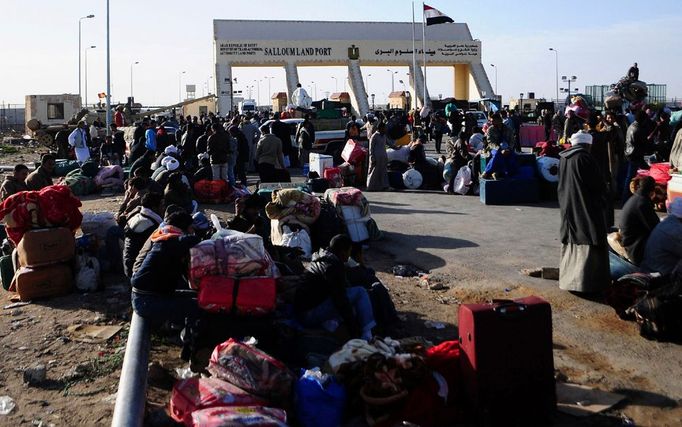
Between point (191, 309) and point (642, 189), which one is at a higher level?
point (642, 189)

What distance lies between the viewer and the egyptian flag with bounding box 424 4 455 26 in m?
39.9

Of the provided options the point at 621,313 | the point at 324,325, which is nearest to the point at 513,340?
the point at 324,325

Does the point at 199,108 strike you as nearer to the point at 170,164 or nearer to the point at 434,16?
the point at 434,16

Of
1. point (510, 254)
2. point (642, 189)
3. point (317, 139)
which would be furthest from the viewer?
point (317, 139)

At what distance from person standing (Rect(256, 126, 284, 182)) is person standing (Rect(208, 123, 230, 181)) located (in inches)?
45.9

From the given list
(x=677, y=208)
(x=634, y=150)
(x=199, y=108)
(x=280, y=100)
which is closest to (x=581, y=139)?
(x=677, y=208)

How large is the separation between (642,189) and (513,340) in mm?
3800

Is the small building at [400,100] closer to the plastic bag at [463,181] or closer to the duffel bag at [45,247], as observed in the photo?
the plastic bag at [463,181]

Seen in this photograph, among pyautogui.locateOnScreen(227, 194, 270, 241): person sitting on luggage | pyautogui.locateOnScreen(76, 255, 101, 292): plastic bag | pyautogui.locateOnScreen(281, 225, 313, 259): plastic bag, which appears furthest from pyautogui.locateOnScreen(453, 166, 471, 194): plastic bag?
pyautogui.locateOnScreen(76, 255, 101, 292): plastic bag

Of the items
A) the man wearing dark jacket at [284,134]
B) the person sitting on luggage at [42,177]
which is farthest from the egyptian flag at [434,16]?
the person sitting on luggage at [42,177]

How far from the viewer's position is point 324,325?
7133 mm

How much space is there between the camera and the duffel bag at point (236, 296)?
21.5 feet

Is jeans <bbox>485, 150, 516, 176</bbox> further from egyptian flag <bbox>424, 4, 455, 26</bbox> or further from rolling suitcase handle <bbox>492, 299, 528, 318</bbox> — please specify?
egyptian flag <bbox>424, 4, 455, 26</bbox>

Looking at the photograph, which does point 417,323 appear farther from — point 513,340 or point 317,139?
point 317,139
